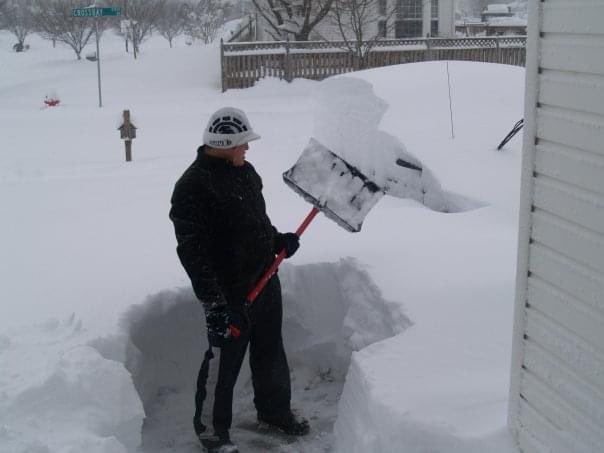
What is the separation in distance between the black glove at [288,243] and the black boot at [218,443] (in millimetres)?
991

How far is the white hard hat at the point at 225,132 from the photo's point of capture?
142 inches

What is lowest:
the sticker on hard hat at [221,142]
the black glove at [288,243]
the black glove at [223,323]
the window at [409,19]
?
the black glove at [223,323]

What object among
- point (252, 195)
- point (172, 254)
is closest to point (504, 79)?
point (172, 254)

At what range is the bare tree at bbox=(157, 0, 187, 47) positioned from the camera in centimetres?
4456

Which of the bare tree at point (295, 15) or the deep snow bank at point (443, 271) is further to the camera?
the bare tree at point (295, 15)

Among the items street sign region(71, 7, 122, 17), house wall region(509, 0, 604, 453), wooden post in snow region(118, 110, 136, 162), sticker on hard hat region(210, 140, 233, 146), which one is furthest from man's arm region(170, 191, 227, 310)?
street sign region(71, 7, 122, 17)

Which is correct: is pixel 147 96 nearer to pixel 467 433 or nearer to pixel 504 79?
pixel 504 79

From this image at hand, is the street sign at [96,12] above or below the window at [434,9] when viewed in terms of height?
below

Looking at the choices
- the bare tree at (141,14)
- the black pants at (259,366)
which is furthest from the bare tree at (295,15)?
the black pants at (259,366)

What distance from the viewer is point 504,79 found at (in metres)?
7.99

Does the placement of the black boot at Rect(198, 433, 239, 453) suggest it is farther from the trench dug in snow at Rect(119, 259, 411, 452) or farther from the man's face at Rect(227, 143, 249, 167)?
the man's face at Rect(227, 143, 249, 167)

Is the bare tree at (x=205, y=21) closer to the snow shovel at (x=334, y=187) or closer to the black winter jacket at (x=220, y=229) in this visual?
the snow shovel at (x=334, y=187)

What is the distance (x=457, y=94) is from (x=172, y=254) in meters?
3.70

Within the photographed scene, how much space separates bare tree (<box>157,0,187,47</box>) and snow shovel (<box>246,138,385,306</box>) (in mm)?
41147
